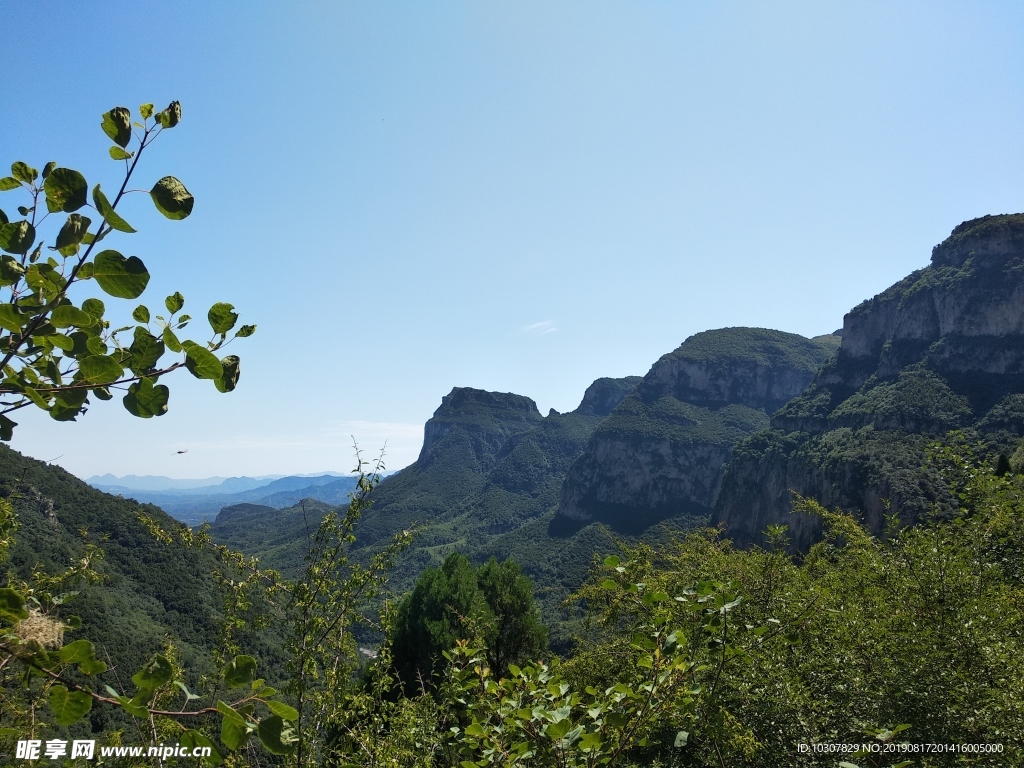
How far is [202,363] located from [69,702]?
0.86 meters

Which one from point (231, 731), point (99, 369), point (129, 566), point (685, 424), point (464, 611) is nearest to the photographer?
point (231, 731)

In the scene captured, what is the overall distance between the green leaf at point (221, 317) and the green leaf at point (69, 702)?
97 centimetres

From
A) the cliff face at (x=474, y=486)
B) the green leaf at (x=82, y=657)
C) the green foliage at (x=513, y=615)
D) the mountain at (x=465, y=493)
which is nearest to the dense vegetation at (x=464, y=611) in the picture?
the green foliage at (x=513, y=615)

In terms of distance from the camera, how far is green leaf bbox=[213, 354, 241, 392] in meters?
1.44

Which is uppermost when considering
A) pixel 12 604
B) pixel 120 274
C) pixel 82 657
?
pixel 120 274

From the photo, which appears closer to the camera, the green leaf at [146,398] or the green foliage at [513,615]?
the green leaf at [146,398]

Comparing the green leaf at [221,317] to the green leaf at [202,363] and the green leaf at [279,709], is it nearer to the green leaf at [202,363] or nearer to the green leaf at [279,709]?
the green leaf at [202,363]

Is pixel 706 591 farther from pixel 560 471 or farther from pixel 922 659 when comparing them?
pixel 560 471

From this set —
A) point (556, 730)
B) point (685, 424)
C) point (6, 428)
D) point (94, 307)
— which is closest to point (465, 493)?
point (685, 424)

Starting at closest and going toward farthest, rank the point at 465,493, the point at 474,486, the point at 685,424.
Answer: the point at 685,424 < the point at 465,493 < the point at 474,486

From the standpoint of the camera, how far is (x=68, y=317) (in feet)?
4.19

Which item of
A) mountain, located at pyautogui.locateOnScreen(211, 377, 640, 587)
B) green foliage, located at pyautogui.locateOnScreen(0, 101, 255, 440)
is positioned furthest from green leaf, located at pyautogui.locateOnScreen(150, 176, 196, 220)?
mountain, located at pyautogui.locateOnScreen(211, 377, 640, 587)

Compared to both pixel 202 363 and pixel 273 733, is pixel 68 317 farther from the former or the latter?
pixel 273 733

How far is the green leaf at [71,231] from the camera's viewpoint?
138 centimetres
